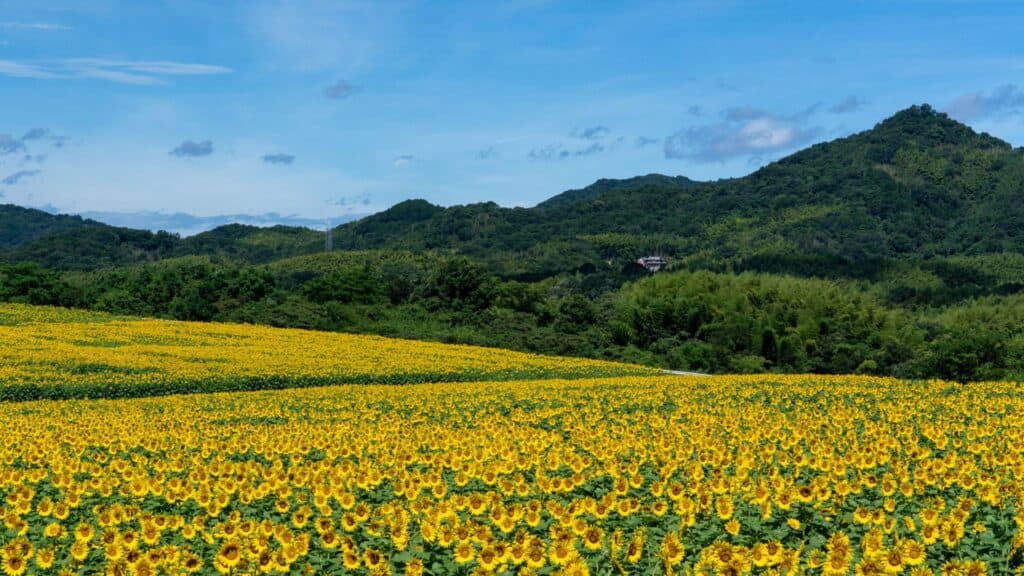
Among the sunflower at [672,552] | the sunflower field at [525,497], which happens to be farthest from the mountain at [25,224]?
the sunflower at [672,552]

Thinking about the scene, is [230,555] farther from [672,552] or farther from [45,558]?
[672,552]

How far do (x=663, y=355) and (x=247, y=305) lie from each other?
70.8 feet

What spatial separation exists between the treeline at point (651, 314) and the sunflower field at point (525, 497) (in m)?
21.8

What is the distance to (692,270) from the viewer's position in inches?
2918

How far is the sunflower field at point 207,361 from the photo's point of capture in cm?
2100

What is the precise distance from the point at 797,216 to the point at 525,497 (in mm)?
99722

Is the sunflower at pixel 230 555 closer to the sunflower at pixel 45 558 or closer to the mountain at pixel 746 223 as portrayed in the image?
the sunflower at pixel 45 558

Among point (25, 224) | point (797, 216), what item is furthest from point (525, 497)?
point (25, 224)

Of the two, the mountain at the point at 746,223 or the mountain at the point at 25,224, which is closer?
the mountain at the point at 746,223

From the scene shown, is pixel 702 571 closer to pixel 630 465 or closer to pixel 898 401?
pixel 630 465

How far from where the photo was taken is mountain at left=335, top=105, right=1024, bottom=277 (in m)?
91.6

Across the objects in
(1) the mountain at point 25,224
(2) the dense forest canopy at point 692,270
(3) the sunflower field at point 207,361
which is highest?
(1) the mountain at point 25,224

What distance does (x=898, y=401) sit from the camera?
14.5 meters

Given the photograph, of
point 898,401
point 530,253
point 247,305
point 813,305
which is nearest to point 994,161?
point 530,253
